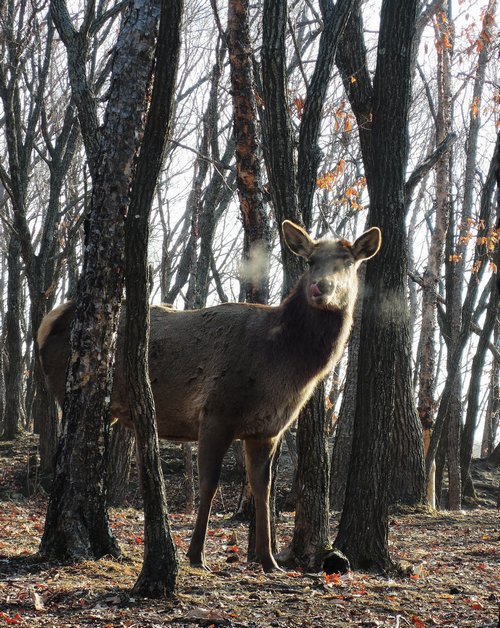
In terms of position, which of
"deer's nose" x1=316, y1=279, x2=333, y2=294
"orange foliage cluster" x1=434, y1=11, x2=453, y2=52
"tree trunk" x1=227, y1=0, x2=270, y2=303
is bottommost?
"deer's nose" x1=316, y1=279, x2=333, y2=294

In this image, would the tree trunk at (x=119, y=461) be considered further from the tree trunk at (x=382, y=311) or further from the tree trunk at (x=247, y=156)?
the tree trunk at (x=382, y=311)

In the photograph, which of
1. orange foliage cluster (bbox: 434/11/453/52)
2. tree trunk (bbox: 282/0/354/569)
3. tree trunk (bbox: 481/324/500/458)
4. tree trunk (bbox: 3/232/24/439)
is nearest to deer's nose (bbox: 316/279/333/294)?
tree trunk (bbox: 282/0/354/569)

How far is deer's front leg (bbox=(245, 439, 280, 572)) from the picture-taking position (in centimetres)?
790

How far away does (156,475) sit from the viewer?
227 inches

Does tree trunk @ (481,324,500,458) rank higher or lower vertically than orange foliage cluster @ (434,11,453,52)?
lower

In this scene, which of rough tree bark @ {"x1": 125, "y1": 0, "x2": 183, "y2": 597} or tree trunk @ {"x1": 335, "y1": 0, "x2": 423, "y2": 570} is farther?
tree trunk @ {"x1": 335, "y1": 0, "x2": 423, "y2": 570}

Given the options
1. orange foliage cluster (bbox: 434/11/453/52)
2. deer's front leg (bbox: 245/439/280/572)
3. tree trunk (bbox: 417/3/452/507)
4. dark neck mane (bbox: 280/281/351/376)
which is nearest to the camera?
deer's front leg (bbox: 245/439/280/572)

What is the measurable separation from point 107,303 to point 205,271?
33.9 feet

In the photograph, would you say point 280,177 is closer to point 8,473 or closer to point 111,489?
point 111,489

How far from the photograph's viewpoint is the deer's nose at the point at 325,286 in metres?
7.93

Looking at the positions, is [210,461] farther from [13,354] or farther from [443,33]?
[13,354]

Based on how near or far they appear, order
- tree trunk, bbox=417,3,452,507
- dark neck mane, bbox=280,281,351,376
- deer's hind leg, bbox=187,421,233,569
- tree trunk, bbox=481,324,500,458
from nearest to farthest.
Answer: deer's hind leg, bbox=187,421,233,569 < dark neck mane, bbox=280,281,351,376 < tree trunk, bbox=417,3,452,507 < tree trunk, bbox=481,324,500,458

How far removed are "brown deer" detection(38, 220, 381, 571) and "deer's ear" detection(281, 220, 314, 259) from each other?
0.03 ft

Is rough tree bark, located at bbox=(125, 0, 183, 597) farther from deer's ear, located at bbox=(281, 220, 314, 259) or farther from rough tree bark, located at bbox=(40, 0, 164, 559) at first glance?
deer's ear, located at bbox=(281, 220, 314, 259)
